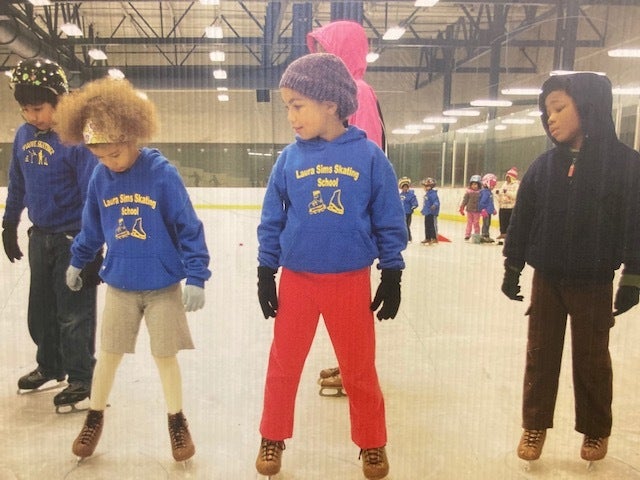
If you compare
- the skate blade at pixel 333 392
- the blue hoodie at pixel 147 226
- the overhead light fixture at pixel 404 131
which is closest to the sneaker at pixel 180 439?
the blue hoodie at pixel 147 226


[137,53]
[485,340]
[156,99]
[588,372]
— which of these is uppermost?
[137,53]

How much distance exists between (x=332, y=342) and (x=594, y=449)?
93 centimetres

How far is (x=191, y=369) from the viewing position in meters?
2.63

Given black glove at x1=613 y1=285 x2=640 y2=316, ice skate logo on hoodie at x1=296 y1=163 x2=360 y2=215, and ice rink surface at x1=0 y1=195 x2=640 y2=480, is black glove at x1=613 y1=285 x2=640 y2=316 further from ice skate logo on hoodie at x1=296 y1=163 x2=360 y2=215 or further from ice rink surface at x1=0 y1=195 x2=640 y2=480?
ice skate logo on hoodie at x1=296 y1=163 x2=360 y2=215

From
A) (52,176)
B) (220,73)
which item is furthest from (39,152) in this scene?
(220,73)

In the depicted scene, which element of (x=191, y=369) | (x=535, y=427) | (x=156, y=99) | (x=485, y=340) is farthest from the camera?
(x=156, y=99)

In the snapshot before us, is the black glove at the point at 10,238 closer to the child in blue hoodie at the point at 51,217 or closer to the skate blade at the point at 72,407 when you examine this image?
the child in blue hoodie at the point at 51,217

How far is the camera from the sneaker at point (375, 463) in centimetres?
168

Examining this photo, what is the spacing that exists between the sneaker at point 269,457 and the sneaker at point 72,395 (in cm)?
87


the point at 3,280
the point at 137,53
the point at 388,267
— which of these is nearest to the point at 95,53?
the point at 137,53

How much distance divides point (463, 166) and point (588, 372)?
11351 millimetres

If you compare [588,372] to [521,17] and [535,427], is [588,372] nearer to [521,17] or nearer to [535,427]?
[535,427]

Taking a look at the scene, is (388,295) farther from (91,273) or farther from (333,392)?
(91,273)

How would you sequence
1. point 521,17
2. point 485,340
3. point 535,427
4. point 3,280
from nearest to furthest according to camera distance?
point 535,427, point 485,340, point 3,280, point 521,17
